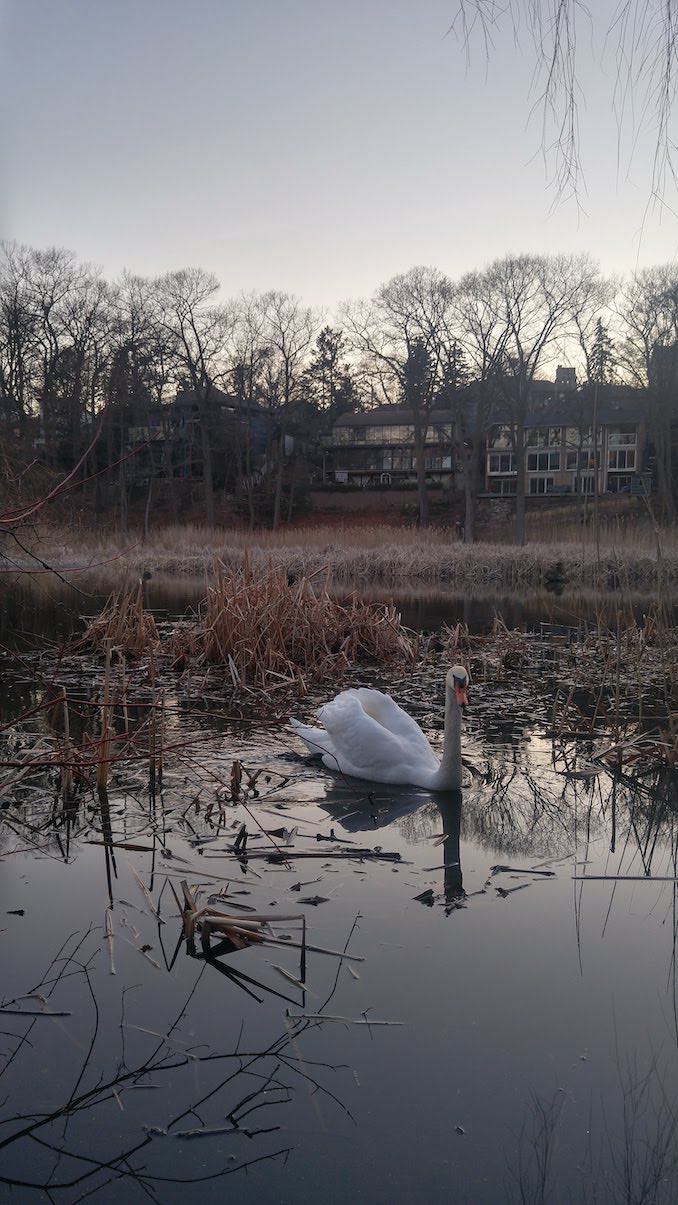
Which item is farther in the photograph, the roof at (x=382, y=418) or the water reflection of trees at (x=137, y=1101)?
the roof at (x=382, y=418)

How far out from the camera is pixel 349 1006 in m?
3.47

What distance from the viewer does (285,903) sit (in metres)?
4.30

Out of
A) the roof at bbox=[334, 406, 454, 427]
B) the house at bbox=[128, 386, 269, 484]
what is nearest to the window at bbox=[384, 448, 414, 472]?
the roof at bbox=[334, 406, 454, 427]

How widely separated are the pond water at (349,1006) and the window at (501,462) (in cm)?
6011

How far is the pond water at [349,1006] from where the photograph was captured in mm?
2709

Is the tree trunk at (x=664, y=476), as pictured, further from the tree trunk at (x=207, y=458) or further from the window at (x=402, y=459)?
the window at (x=402, y=459)

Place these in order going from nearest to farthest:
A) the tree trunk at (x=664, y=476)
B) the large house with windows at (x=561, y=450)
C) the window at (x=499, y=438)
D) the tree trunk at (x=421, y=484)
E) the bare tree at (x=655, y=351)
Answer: the tree trunk at (x=664, y=476)
the bare tree at (x=655, y=351)
the tree trunk at (x=421, y=484)
the large house with windows at (x=561, y=450)
the window at (x=499, y=438)

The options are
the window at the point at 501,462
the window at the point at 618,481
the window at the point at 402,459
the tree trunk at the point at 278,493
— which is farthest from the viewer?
the window at the point at 402,459

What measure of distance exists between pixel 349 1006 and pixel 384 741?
2948 millimetres

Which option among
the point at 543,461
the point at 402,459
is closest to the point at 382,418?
the point at 402,459

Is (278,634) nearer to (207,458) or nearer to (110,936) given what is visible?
(110,936)

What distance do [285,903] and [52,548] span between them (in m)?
22.4

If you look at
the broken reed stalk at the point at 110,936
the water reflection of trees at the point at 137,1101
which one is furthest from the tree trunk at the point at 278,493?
the water reflection of trees at the point at 137,1101

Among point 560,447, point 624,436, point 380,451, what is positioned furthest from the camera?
point 380,451
